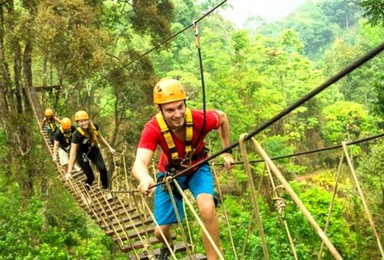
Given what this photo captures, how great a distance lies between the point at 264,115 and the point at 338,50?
51.0 ft

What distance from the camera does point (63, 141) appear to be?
5.95 meters

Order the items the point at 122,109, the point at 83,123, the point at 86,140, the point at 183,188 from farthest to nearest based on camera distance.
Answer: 1. the point at 122,109
2. the point at 86,140
3. the point at 83,123
4. the point at 183,188

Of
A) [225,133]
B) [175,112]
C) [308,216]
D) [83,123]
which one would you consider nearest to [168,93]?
[175,112]

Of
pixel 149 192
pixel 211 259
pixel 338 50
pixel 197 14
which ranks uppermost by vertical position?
pixel 197 14

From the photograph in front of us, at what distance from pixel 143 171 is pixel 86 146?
9.54 ft

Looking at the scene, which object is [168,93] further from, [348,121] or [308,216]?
[348,121]

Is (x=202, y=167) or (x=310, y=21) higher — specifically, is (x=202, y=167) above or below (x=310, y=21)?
below

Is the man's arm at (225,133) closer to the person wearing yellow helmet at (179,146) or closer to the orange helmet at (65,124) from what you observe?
the person wearing yellow helmet at (179,146)

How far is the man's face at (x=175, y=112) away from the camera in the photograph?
2.29 m

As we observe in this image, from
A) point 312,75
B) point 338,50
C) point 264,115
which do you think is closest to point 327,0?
point 338,50

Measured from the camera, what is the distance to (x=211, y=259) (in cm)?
235

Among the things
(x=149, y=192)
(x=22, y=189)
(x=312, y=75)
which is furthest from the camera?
(x=312, y=75)

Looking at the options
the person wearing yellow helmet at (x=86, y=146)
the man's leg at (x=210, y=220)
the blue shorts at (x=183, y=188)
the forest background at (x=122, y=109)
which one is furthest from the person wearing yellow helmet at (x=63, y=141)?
the man's leg at (x=210, y=220)

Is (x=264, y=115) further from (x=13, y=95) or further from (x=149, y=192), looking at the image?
(x=149, y=192)
